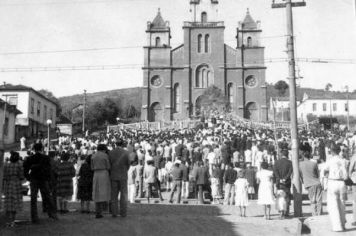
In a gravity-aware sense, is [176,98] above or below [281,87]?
below

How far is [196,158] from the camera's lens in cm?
2147

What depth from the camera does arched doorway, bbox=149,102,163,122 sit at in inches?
2520

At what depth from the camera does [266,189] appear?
485 inches

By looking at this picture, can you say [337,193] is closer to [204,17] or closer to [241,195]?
[241,195]

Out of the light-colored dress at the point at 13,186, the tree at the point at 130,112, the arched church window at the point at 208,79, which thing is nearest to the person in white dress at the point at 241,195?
the light-colored dress at the point at 13,186

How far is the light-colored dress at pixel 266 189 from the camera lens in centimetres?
1216

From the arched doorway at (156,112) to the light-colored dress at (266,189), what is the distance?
51.6 m

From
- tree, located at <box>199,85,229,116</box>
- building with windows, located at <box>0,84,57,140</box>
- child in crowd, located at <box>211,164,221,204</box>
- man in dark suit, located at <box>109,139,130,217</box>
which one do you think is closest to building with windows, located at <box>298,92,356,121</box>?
tree, located at <box>199,85,229,116</box>

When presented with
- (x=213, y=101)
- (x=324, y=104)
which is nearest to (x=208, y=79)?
(x=213, y=101)

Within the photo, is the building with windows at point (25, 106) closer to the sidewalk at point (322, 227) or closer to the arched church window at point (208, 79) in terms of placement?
the arched church window at point (208, 79)

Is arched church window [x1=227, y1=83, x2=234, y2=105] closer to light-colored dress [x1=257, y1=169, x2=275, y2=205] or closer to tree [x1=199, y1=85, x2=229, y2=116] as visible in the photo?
tree [x1=199, y1=85, x2=229, y2=116]

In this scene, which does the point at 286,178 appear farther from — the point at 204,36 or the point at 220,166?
the point at 204,36

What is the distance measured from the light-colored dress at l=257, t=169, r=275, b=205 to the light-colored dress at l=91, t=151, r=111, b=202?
13.2 ft

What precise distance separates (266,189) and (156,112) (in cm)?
5246
